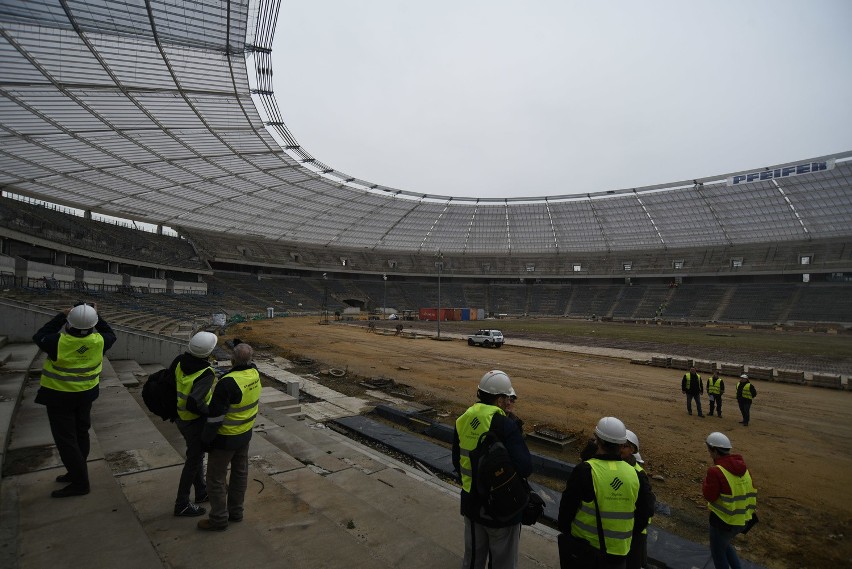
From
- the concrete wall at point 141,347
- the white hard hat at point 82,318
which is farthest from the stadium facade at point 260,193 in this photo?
the white hard hat at point 82,318

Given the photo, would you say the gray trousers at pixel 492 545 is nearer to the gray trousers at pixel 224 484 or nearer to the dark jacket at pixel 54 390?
the gray trousers at pixel 224 484

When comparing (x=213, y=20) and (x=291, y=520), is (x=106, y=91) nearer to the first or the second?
(x=213, y=20)

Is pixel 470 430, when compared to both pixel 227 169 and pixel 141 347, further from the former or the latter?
pixel 227 169

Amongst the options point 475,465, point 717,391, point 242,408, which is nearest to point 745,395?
point 717,391

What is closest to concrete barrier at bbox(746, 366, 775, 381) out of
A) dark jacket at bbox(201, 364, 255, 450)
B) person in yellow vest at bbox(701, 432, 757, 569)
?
person in yellow vest at bbox(701, 432, 757, 569)

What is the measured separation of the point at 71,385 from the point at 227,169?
4084 cm

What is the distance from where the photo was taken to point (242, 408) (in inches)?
160

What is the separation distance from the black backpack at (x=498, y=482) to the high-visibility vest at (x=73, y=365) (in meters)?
3.83

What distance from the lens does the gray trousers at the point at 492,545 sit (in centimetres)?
318

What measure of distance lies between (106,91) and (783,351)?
146 feet

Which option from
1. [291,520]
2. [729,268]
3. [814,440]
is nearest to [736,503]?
[291,520]

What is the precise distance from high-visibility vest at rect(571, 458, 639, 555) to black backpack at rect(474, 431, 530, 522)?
1.57 ft

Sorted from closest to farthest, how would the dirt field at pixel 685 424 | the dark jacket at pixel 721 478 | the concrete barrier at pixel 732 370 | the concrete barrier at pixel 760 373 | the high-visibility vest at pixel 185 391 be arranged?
1. the high-visibility vest at pixel 185 391
2. the dark jacket at pixel 721 478
3. the dirt field at pixel 685 424
4. the concrete barrier at pixel 760 373
5. the concrete barrier at pixel 732 370

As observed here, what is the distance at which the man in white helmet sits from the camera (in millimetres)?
3059
